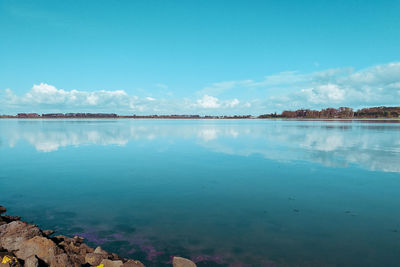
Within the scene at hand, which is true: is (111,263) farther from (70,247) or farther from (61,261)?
(70,247)

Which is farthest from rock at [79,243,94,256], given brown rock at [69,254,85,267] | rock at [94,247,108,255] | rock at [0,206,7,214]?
rock at [0,206,7,214]

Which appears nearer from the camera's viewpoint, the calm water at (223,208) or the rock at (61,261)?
the rock at (61,261)

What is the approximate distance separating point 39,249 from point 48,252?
0.89ft

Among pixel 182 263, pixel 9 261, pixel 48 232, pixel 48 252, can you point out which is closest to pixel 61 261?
pixel 48 252

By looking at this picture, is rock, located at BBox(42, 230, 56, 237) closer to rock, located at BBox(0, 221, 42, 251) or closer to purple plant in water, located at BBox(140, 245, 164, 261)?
rock, located at BBox(0, 221, 42, 251)

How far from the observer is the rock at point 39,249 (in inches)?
213

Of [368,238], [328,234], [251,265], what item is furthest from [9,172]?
[368,238]

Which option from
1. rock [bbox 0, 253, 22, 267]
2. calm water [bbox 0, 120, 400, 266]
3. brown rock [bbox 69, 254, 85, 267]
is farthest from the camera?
calm water [bbox 0, 120, 400, 266]

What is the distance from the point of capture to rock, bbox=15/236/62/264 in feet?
17.8

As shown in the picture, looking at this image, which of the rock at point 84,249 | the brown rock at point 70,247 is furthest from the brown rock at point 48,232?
the rock at point 84,249

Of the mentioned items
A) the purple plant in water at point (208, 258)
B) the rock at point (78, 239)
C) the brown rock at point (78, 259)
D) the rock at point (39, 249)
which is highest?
the rock at point (39, 249)

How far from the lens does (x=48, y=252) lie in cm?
546

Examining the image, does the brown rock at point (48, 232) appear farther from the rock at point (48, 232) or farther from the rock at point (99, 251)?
the rock at point (99, 251)

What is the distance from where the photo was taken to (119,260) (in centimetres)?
529
